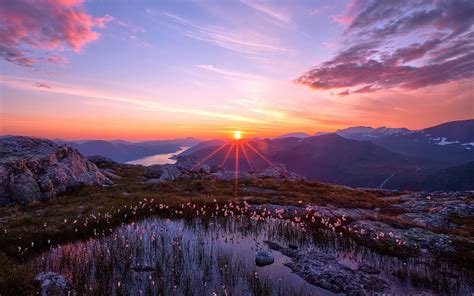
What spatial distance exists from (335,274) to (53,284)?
403 inches

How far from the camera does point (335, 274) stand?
35.6ft

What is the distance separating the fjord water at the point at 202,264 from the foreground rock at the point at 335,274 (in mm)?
318

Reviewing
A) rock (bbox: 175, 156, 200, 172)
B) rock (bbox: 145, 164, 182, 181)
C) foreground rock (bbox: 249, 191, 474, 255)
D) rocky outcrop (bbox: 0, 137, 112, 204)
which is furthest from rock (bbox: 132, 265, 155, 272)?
rock (bbox: 175, 156, 200, 172)

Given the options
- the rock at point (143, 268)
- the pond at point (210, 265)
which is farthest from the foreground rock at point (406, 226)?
the rock at point (143, 268)

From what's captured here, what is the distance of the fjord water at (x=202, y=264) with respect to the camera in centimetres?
957

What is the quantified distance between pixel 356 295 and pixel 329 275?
4.31 ft

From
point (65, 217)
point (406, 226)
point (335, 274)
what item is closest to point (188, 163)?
point (65, 217)

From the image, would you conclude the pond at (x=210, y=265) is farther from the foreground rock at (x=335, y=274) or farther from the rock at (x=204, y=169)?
the rock at (x=204, y=169)

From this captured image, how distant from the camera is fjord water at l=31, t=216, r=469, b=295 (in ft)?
31.4

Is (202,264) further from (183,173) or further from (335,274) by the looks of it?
(183,173)

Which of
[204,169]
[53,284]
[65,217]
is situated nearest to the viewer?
[53,284]

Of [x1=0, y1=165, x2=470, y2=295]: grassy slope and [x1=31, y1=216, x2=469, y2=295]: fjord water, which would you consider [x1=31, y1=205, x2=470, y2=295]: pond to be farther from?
[x1=0, y1=165, x2=470, y2=295]: grassy slope

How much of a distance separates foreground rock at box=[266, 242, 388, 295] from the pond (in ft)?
0.81

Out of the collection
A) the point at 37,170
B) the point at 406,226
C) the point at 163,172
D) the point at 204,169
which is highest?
the point at 37,170
